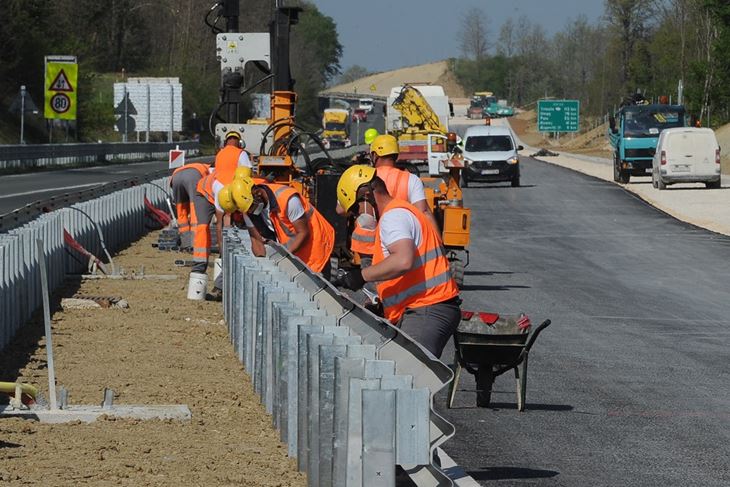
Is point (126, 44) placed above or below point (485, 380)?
above

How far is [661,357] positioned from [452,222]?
5.64m

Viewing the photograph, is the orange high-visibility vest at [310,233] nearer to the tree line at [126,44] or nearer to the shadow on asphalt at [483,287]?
the shadow on asphalt at [483,287]

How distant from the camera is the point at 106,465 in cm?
891

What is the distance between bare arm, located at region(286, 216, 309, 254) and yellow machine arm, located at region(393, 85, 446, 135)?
142 ft

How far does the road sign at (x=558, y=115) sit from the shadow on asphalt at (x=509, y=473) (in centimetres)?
9827

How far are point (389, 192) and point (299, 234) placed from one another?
99 centimetres

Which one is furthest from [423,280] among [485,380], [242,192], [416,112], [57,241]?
[416,112]

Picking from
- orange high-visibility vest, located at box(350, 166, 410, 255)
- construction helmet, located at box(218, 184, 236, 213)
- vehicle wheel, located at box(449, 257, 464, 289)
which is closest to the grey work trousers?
orange high-visibility vest, located at box(350, 166, 410, 255)

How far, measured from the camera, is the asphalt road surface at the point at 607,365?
949cm

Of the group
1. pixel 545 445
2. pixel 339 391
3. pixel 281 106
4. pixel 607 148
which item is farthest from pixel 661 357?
pixel 607 148

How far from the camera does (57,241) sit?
63.2 ft

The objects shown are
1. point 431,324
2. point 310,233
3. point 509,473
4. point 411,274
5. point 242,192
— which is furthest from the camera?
point 242,192

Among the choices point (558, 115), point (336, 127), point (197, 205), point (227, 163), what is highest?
point (227, 163)

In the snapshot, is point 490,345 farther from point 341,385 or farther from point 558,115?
point 558,115
